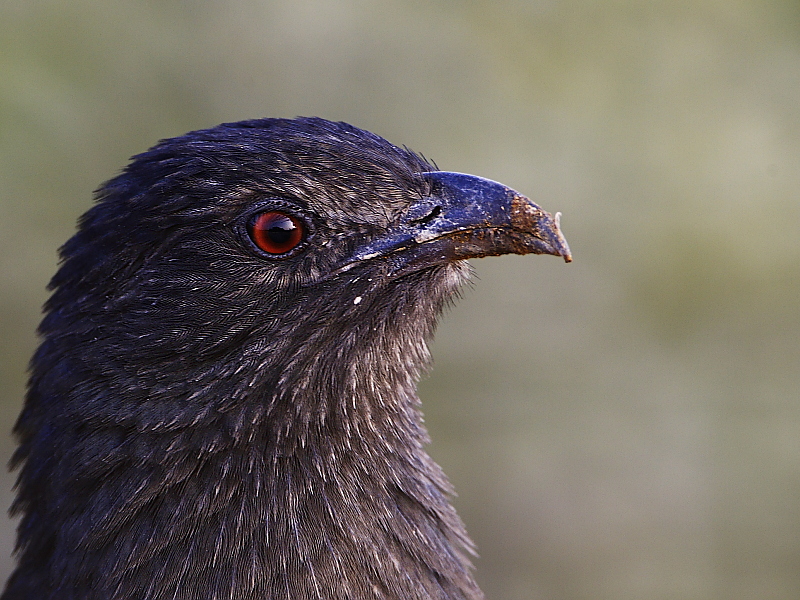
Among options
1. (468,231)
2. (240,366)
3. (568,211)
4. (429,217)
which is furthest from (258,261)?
(568,211)

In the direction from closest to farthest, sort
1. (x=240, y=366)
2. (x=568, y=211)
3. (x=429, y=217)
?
(x=240, y=366) < (x=429, y=217) < (x=568, y=211)

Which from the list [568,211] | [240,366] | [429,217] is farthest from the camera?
[568,211]

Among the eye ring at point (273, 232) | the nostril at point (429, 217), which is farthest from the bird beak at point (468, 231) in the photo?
the eye ring at point (273, 232)

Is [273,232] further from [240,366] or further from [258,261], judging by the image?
[240,366]

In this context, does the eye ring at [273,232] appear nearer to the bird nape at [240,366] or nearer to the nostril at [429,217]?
the bird nape at [240,366]

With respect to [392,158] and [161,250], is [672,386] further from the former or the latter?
[161,250]

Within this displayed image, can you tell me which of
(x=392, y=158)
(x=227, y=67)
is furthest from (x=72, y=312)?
(x=227, y=67)

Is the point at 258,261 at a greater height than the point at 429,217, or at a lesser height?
lesser
